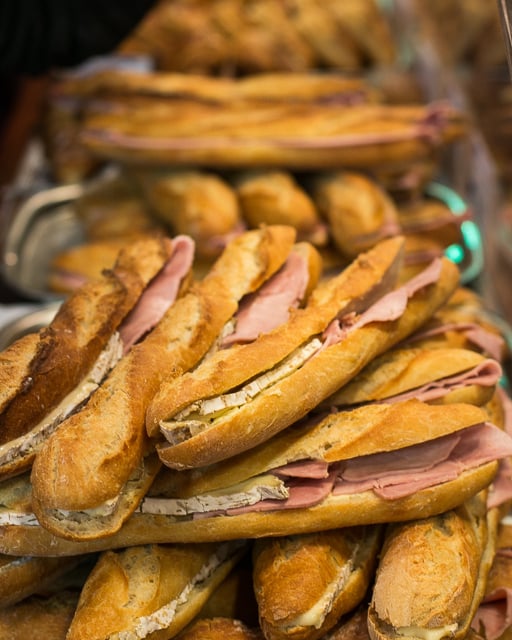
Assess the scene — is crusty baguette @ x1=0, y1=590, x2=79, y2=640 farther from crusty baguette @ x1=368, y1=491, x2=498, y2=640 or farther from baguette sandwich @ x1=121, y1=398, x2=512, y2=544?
crusty baguette @ x1=368, y1=491, x2=498, y2=640

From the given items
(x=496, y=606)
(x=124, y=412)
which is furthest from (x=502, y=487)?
(x=124, y=412)

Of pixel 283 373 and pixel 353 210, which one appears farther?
pixel 353 210

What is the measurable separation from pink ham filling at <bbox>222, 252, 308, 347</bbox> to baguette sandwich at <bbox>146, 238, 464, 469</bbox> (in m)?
0.05

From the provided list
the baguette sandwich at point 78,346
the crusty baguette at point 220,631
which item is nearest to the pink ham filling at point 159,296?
the baguette sandwich at point 78,346

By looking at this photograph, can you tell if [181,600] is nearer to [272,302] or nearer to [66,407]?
[66,407]

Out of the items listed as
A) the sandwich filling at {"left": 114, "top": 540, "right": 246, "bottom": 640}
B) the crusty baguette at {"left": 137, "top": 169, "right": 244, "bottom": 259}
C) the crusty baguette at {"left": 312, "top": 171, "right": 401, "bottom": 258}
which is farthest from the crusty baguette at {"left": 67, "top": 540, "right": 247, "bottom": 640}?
the crusty baguette at {"left": 312, "top": 171, "right": 401, "bottom": 258}

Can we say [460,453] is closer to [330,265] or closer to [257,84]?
[330,265]

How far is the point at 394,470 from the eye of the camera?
1.21 metres

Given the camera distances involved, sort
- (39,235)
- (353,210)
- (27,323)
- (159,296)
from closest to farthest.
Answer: (159,296) → (27,323) → (353,210) → (39,235)

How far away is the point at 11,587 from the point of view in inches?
47.1

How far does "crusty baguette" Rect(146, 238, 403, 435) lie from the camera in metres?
1.09

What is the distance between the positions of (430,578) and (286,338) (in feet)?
1.26

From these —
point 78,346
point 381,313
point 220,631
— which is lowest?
point 220,631

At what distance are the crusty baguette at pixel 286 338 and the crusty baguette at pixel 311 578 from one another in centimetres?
27
